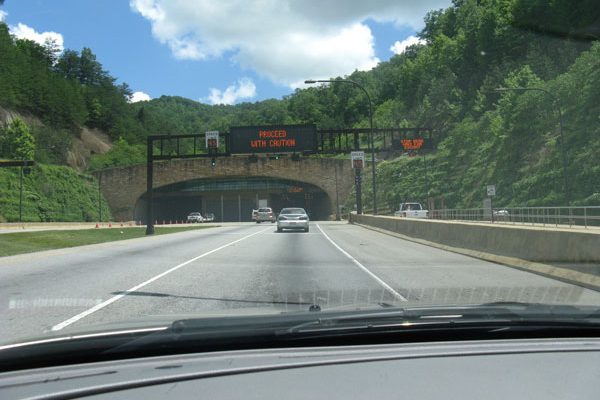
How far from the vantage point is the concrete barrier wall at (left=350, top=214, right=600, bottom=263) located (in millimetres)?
12047

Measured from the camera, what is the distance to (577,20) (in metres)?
51.3

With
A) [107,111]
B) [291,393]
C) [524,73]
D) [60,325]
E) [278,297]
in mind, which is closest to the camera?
→ [291,393]

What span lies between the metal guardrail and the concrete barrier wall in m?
6.72

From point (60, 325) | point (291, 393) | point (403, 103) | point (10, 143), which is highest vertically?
point (403, 103)

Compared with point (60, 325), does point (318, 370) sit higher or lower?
higher

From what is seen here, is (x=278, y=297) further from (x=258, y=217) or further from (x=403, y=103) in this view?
(x=403, y=103)

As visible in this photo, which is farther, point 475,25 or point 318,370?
point 475,25

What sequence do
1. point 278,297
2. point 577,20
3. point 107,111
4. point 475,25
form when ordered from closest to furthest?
1. point 278,297
2. point 577,20
3. point 475,25
4. point 107,111

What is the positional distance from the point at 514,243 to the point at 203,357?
45.2ft

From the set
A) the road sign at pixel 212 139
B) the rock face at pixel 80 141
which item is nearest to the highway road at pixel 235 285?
the road sign at pixel 212 139

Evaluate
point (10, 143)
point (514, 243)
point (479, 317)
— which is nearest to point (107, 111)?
point (10, 143)

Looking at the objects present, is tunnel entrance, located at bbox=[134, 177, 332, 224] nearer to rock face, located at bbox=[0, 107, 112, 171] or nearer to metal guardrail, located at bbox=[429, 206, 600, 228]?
rock face, located at bbox=[0, 107, 112, 171]

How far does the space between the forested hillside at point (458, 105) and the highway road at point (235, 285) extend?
25.3 m

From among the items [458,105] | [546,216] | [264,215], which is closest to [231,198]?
[264,215]
